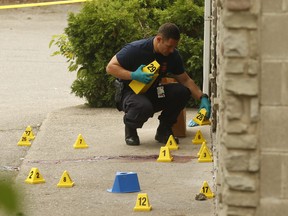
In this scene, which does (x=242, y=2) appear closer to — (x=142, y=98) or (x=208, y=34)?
(x=142, y=98)

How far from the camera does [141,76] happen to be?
8.78 meters

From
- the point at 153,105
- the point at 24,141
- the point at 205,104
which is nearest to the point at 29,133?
the point at 24,141

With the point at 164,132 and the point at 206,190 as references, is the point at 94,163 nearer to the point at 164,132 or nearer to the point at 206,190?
the point at 164,132

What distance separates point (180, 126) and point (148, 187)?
7.42 feet

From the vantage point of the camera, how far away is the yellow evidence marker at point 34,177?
7520mm

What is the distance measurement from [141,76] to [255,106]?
178 inches

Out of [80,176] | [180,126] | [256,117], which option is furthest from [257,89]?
[180,126]

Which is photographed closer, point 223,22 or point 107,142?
point 223,22

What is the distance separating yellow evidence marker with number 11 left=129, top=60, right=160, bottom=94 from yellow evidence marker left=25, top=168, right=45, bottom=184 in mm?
1749

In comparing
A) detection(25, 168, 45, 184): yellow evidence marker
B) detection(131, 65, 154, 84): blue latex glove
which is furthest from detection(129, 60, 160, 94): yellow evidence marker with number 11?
detection(25, 168, 45, 184): yellow evidence marker

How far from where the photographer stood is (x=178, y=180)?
7.68 m

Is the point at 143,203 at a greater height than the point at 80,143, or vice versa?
the point at 143,203

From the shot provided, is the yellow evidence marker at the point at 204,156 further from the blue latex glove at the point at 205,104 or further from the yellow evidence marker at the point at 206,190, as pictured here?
the yellow evidence marker at the point at 206,190

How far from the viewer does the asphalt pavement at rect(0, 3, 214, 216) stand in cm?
688
